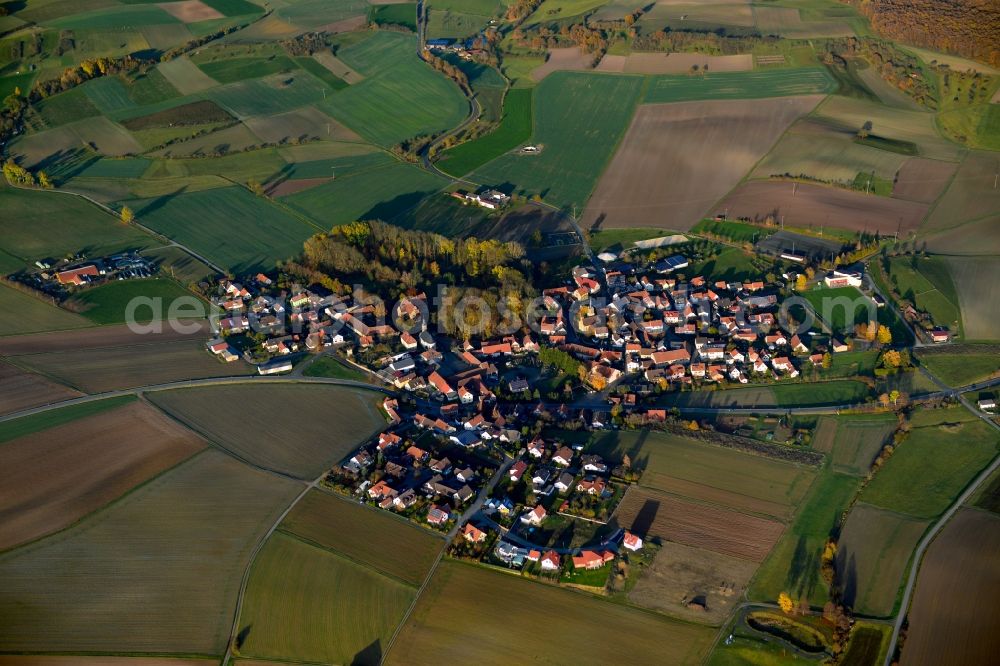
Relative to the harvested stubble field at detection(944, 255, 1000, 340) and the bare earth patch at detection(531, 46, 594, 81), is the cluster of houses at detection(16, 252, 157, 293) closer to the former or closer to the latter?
the bare earth patch at detection(531, 46, 594, 81)

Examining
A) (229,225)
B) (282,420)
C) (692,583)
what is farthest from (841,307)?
(229,225)

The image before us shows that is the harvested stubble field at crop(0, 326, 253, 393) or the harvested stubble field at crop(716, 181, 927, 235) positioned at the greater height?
the harvested stubble field at crop(716, 181, 927, 235)

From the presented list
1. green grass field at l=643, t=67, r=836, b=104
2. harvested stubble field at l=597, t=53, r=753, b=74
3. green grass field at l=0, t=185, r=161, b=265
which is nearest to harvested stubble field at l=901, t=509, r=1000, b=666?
green grass field at l=0, t=185, r=161, b=265

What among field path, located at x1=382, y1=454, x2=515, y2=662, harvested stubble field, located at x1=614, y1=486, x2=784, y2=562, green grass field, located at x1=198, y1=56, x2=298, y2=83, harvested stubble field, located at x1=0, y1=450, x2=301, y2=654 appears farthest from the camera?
green grass field, located at x1=198, y1=56, x2=298, y2=83

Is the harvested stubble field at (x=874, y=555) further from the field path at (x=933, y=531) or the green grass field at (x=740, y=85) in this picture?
the green grass field at (x=740, y=85)

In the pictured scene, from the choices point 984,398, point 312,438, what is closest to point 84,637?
point 312,438

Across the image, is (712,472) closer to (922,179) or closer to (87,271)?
(922,179)

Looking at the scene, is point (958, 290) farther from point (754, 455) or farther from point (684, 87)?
point (684, 87)
